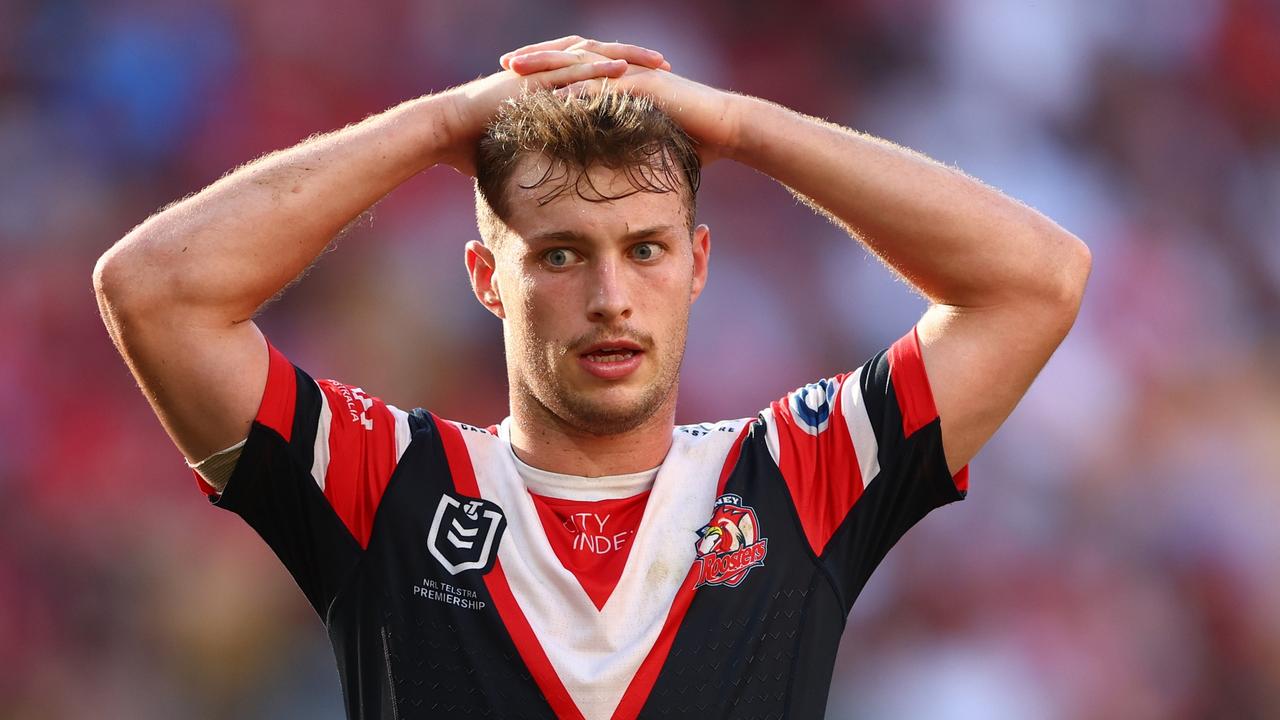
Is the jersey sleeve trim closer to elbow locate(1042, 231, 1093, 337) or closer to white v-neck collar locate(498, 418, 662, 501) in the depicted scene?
white v-neck collar locate(498, 418, 662, 501)

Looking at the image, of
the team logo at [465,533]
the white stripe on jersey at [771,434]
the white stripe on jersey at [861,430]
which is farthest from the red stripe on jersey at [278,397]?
the white stripe on jersey at [861,430]

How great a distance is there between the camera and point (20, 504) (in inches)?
222

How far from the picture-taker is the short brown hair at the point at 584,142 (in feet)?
9.31

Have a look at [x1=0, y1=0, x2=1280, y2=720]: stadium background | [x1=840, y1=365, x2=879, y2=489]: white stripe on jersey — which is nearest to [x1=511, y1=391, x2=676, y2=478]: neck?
[x1=840, y1=365, x2=879, y2=489]: white stripe on jersey

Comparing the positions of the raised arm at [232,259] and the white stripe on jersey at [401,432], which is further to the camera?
the white stripe on jersey at [401,432]

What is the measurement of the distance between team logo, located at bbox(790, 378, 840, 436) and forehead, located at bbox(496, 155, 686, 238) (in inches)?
20.3

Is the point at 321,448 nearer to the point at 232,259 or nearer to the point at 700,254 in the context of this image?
the point at 232,259

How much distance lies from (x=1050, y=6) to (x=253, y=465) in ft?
Result: 16.9

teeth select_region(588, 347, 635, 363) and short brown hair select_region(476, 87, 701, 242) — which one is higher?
short brown hair select_region(476, 87, 701, 242)

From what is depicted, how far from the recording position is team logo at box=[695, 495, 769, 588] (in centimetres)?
280

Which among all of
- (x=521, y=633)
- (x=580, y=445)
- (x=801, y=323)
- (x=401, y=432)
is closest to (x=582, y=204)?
(x=580, y=445)

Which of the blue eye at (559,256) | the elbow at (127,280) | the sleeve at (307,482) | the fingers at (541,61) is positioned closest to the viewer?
the elbow at (127,280)

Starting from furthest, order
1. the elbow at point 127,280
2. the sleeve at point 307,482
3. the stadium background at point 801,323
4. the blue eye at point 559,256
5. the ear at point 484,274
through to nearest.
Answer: the stadium background at point 801,323 < the ear at point 484,274 < the blue eye at point 559,256 < the sleeve at point 307,482 < the elbow at point 127,280

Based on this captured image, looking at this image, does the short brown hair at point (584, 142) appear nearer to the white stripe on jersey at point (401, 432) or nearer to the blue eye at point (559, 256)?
the blue eye at point (559, 256)
